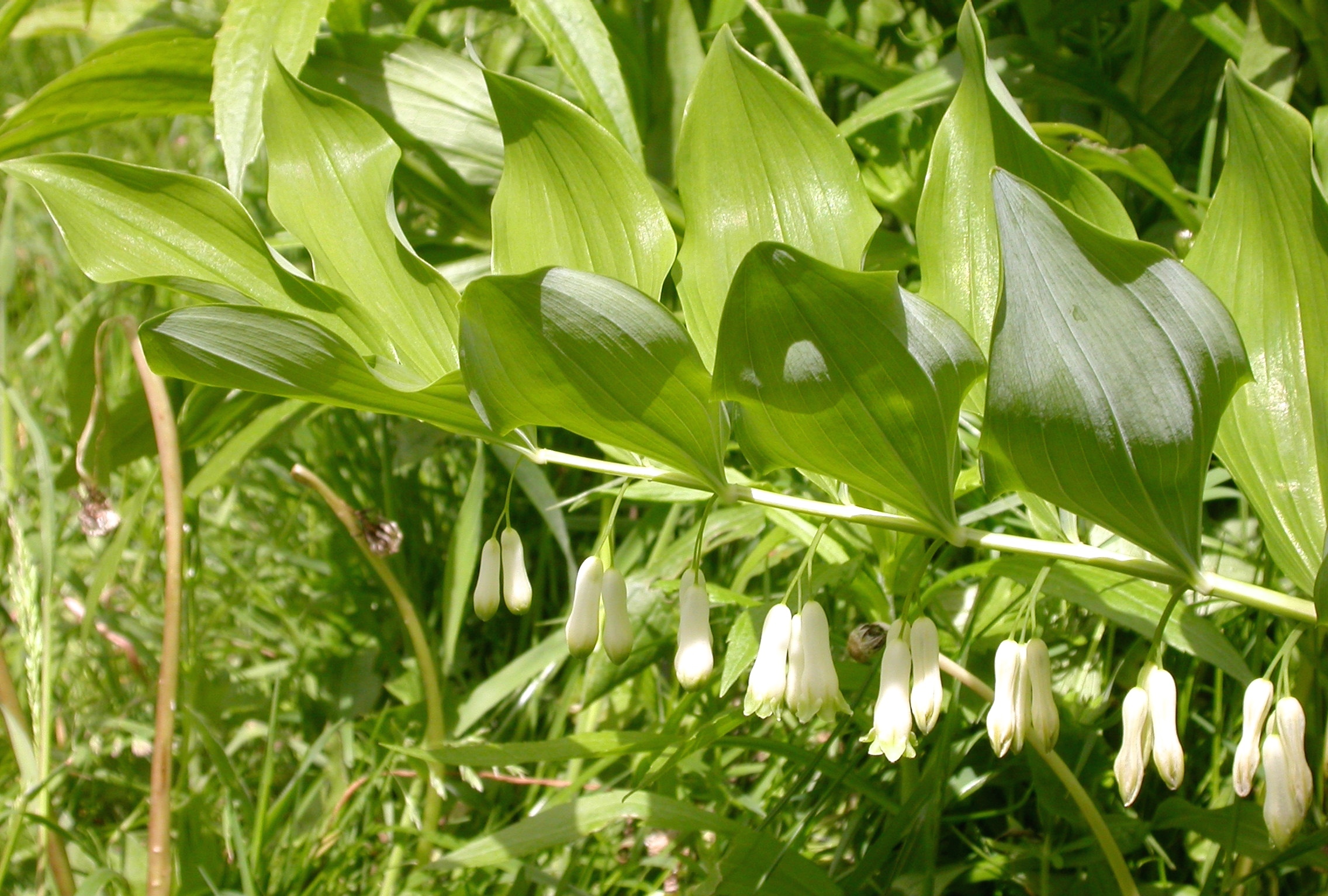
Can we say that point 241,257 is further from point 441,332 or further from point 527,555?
point 527,555

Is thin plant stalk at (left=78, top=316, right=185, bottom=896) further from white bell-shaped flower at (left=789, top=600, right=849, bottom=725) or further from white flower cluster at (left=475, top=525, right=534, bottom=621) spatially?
white bell-shaped flower at (left=789, top=600, right=849, bottom=725)

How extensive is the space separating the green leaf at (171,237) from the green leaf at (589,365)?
9.0 inches

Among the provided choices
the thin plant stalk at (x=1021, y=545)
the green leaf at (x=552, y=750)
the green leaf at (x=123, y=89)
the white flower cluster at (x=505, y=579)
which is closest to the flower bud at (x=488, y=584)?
the white flower cluster at (x=505, y=579)

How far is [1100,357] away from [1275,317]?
0.27 meters

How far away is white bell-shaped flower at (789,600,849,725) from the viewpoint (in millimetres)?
817

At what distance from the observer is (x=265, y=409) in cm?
Answer: 167

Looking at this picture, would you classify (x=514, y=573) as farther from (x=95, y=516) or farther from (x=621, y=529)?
(x=95, y=516)

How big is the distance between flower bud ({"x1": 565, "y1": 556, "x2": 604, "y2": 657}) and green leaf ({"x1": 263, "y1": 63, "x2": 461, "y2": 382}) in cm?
23

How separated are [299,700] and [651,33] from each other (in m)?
1.30

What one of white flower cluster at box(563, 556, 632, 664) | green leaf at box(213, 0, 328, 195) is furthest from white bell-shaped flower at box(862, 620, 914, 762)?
green leaf at box(213, 0, 328, 195)

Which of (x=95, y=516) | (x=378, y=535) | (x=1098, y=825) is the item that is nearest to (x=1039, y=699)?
(x=1098, y=825)

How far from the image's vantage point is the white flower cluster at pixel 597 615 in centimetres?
86

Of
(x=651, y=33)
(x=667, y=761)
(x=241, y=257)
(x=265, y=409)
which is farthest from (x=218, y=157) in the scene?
(x=667, y=761)

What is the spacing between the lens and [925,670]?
0.79m
